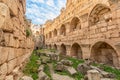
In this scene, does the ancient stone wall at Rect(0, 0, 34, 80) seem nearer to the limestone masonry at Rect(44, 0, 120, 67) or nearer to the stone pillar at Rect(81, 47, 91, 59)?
the limestone masonry at Rect(44, 0, 120, 67)

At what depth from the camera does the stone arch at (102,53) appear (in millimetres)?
9712

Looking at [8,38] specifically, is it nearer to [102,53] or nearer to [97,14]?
[102,53]

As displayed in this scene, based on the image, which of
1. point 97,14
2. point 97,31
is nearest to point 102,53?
point 97,31

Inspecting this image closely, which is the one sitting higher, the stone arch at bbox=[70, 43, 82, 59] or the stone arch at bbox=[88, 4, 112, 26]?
the stone arch at bbox=[88, 4, 112, 26]

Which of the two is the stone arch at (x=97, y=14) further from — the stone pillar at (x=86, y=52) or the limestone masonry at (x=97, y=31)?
the stone pillar at (x=86, y=52)

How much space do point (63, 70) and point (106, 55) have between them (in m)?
4.58

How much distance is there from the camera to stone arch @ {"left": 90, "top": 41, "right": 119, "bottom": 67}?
9.71m

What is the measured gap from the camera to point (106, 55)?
33.3 feet

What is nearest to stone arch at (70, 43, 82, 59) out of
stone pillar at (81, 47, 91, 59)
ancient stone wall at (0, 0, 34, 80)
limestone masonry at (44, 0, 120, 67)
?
limestone masonry at (44, 0, 120, 67)

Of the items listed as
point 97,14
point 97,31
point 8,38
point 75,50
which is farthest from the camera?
point 75,50

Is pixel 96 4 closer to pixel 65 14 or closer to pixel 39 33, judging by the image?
pixel 65 14

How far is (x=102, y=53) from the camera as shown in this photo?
415 inches

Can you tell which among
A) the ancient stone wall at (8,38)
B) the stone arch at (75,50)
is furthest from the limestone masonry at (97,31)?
the ancient stone wall at (8,38)

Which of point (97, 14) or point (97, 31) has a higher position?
point (97, 14)
